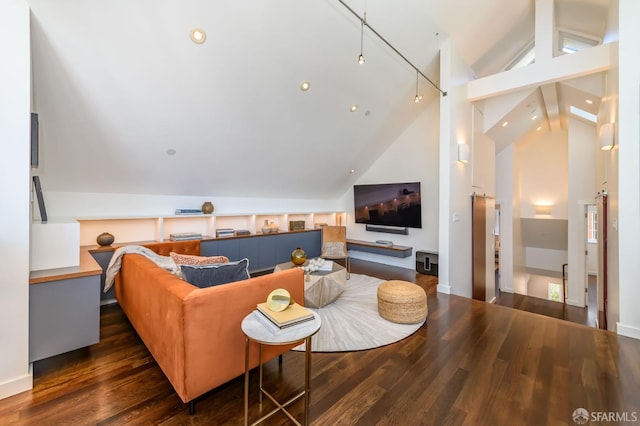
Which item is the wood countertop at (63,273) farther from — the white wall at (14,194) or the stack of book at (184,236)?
the stack of book at (184,236)

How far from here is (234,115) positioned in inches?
139

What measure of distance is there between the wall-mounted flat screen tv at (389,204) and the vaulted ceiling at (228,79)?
4.41 feet

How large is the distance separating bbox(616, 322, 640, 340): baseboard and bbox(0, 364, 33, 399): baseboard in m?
5.41

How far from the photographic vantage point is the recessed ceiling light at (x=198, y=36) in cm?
257

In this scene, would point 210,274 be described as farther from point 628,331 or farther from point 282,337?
point 628,331

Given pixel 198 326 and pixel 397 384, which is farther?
pixel 397 384

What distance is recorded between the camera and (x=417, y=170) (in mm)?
5809

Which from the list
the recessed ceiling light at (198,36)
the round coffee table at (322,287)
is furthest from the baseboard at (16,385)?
the recessed ceiling light at (198,36)

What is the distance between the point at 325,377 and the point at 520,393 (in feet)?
4.75

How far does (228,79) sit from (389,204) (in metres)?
4.15

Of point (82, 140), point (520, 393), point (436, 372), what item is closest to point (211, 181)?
point (82, 140)

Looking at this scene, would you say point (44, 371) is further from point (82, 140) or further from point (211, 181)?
point (211, 181)

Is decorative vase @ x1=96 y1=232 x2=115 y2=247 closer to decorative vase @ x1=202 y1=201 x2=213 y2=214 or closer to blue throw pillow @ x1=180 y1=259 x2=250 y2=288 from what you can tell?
decorative vase @ x1=202 y1=201 x2=213 y2=214

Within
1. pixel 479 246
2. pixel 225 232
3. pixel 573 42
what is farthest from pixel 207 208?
pixel 573 42
